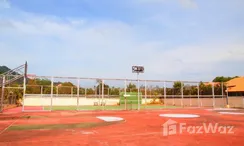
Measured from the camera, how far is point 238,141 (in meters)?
7.10
